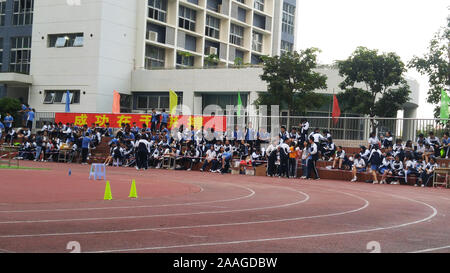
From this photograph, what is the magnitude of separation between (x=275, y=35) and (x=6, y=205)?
182 feet

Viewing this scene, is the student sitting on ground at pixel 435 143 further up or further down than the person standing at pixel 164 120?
further down

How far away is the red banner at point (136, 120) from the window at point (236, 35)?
2553 centimetres

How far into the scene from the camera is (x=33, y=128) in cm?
4134

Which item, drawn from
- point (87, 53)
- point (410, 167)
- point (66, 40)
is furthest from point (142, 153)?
point (66, 40)

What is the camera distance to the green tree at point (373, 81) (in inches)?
1480

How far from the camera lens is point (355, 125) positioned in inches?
1078

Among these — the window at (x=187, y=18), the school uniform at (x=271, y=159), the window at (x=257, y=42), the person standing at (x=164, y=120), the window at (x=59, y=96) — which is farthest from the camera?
the window at (x=257, y=42)

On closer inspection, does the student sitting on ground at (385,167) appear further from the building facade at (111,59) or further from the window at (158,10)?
the window at (158,10)

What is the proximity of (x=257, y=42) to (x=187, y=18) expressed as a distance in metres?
11.1

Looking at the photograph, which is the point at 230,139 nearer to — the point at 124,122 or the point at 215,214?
the point at 124,122

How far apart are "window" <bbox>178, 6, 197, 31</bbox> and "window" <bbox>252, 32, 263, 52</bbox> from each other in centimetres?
927

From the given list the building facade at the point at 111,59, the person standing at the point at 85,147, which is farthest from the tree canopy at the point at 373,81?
the person standing at the point at 85,147

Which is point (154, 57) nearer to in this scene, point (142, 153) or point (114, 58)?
point (114, 58)

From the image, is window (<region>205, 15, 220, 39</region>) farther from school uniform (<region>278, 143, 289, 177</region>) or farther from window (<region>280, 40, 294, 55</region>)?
school uniform (<region>278, 143, 289, 177</region>)
